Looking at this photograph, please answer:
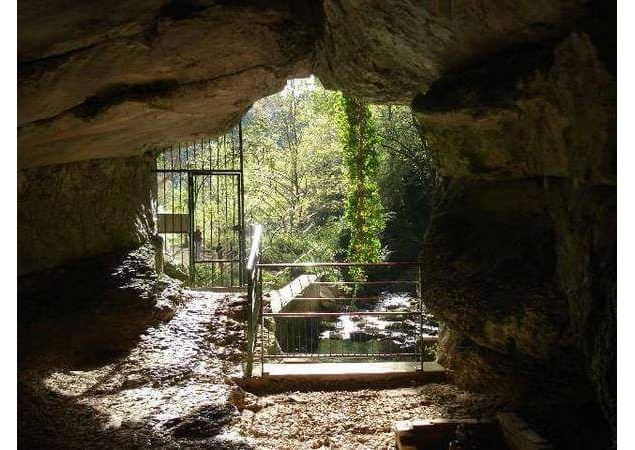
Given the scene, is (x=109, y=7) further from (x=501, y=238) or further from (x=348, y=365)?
(x=348, y=365)

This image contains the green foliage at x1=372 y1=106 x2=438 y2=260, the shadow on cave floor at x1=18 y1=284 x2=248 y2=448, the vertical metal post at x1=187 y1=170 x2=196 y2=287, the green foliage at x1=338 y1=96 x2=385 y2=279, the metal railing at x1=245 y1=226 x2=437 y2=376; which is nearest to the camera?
the shadow on cave floor at x1=18 y1=284 x2=248 y2=448

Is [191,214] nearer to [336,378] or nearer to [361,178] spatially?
[336,378]

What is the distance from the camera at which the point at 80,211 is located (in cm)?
696

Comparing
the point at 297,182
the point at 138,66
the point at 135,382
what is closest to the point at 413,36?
the point at 138,66

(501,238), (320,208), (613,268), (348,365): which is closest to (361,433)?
(348,365)

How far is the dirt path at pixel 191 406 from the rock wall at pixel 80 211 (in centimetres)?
145

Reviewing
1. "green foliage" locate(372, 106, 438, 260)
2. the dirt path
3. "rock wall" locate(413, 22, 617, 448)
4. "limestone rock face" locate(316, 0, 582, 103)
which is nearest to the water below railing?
"green foliage" locate(372, 106, 438, 260)

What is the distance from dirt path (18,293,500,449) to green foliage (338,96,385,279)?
801 centimetres

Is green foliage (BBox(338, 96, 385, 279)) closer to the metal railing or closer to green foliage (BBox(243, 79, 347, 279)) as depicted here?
the metal railing

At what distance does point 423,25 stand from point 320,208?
15.4 m

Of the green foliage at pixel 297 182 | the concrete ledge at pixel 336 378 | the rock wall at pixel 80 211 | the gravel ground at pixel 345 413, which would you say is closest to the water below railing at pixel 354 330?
the green foliage at pixel 297 182

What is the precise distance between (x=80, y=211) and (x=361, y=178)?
829 centimetres

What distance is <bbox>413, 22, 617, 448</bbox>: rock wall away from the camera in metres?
3.21

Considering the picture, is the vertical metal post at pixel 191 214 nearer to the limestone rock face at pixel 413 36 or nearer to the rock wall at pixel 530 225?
the limestone rock face at pixel 413 36
